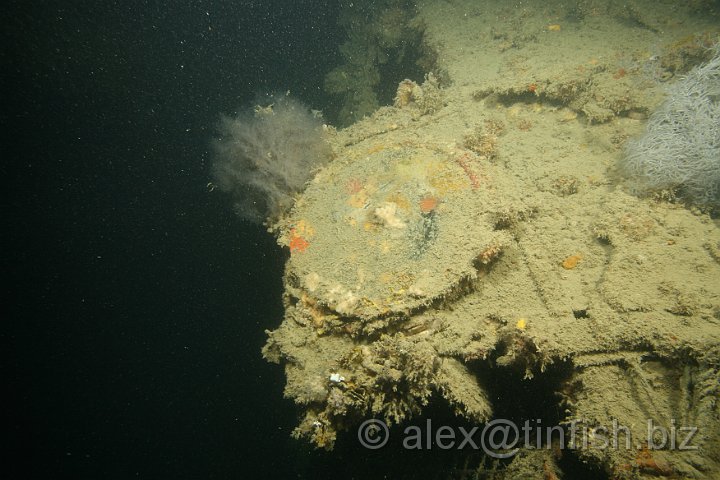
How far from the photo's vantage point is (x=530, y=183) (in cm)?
395

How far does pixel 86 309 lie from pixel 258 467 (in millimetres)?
13805

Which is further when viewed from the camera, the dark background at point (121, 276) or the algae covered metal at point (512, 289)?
the dark background at point (121, 276)

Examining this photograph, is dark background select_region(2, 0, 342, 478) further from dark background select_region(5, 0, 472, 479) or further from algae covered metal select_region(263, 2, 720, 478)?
algae covered metal select_region(263, 2, 720, 478)

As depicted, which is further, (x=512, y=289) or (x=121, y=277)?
(x=121, y=277)

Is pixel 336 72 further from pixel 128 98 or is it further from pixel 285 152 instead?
pixel 128 98

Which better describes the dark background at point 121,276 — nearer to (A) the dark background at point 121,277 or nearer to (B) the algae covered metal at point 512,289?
(A) the dark background at point 121,277

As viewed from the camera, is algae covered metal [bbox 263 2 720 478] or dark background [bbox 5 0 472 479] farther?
dark background [bbox 5 0 472 479]

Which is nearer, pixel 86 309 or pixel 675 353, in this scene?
pixel 675 353

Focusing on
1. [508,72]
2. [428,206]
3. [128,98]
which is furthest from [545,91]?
[128,98]

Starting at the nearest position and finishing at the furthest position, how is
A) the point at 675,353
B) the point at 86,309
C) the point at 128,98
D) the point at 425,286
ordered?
the point at 675,353
the point at 425,286
the point at 86,309
the point at 128,98

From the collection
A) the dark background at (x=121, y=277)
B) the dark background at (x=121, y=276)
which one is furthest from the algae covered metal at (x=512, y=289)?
the dark background at (x=121, y=277)

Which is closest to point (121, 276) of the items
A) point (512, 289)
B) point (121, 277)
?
point (121, 277)

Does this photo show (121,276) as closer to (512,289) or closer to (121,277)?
(121,277)

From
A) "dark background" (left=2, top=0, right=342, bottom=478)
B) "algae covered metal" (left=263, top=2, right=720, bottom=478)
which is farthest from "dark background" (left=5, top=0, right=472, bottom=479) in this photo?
"algae covered metal" (left=263, top=2, right=720, bottom=478)
